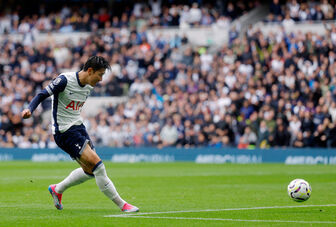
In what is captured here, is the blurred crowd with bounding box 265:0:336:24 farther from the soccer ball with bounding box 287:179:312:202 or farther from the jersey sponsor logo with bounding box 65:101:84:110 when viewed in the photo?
the jersey sponsor logo with bounding box 65:101:84:110

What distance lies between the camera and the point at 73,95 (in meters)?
11.3

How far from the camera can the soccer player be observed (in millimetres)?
10984

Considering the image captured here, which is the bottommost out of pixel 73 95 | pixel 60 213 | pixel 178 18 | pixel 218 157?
pixel 218 157

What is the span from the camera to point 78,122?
11.4 m

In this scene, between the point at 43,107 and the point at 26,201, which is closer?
the point at 26,201

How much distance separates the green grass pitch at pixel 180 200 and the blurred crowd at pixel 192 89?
499 cm

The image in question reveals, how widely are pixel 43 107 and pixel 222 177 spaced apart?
1679cm

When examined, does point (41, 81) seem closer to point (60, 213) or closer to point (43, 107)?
point (43, 107)

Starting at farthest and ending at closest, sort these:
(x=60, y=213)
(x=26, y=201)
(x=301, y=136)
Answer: (x=301, y=136) < (x=26, y=201) < (x=60, y=213)

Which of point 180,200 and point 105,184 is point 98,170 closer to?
point 105,184

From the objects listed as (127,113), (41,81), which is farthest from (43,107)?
(127,113)

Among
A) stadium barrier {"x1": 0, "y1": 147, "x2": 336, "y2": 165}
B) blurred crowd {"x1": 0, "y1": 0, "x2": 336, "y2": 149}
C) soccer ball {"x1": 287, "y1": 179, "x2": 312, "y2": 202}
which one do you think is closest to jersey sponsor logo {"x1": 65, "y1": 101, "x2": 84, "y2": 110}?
soccer ball {"x1": 287, "y1": 179, "x2": 312, "y2": 202}

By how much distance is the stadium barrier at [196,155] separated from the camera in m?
27.2

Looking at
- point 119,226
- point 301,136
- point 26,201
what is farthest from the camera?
point 301,136
